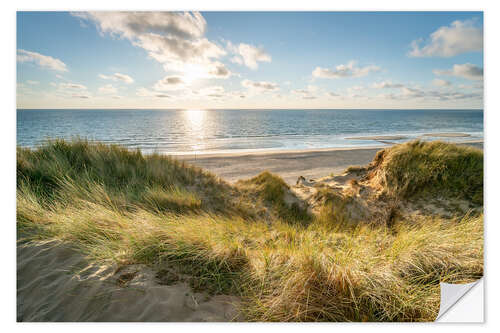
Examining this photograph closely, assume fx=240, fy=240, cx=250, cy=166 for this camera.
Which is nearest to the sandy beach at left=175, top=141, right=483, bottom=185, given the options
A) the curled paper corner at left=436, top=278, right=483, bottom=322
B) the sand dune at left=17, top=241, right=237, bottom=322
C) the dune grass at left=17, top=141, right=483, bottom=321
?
the dune grass at left=17, top=141, right=483, bottom=321

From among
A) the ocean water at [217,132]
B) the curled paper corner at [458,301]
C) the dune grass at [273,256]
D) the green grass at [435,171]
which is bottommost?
the curled paper corner at [458,301]

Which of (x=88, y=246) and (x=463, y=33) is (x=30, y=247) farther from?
(x=463, y=33)

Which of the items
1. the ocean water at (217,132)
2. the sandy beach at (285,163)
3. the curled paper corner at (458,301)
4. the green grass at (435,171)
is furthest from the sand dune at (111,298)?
the sandy beach at (285,163)

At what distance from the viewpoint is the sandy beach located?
888cm

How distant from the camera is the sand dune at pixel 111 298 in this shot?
1763 millimetres

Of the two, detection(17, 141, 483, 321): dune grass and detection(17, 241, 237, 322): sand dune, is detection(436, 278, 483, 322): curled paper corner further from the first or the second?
detection(17, 241, 237, 322): sand dune

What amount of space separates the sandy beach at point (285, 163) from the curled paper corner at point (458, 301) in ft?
18.4

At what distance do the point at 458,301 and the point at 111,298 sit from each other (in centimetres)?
282

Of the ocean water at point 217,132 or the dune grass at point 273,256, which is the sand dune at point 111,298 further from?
the ocean water at point 217,132

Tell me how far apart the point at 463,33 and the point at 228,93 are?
3.62 metres

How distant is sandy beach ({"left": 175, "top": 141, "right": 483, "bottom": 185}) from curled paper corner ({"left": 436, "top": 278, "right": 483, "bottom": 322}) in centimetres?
561

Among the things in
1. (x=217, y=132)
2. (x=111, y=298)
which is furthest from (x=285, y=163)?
(x=217, y=132)

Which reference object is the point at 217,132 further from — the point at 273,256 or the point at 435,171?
the point at 273,256
